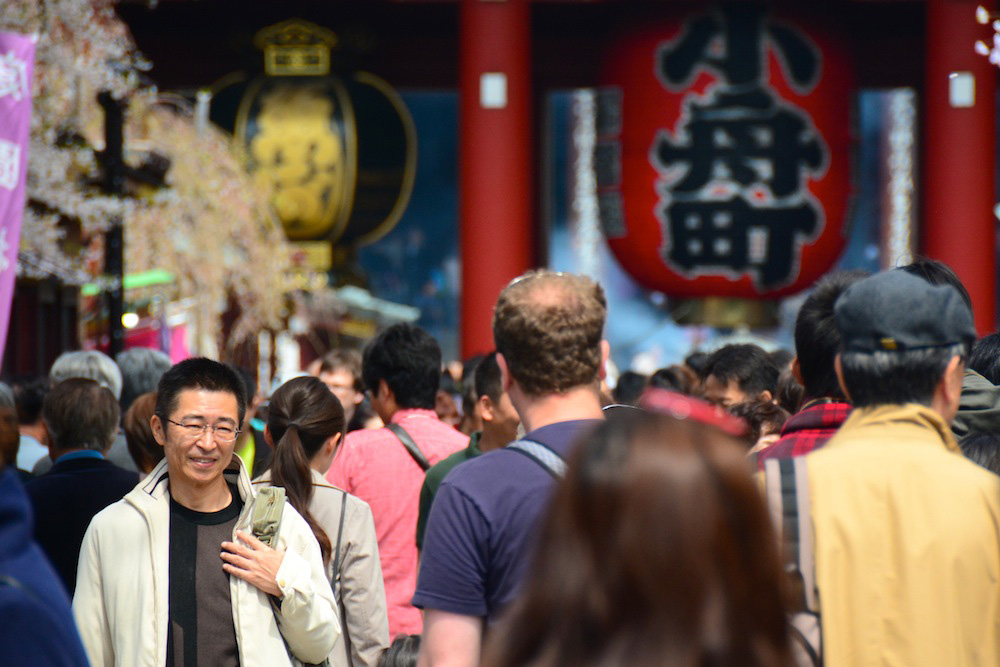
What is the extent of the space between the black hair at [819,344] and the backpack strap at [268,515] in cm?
125

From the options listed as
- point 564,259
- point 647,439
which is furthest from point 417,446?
point 564,259

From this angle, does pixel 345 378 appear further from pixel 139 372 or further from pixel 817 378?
pixel 817 378

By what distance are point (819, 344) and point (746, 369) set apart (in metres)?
1.99

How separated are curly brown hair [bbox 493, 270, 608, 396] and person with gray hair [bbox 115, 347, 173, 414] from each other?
3537 millimetres

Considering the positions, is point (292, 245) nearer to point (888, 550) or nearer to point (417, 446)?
point (417, 446)

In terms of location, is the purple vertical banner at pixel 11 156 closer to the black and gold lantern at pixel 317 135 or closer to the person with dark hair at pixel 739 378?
the person with dark hair at pixel 739 378

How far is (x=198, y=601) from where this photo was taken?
9.64 ft

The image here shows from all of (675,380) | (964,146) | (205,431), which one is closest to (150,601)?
(205,431)

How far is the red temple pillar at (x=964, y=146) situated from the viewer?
10648mm

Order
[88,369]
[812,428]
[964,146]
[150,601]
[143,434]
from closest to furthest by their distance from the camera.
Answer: [812,428] < [150,601] < [143,434] < [88,369] < [964,146]

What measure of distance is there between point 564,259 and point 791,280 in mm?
3673

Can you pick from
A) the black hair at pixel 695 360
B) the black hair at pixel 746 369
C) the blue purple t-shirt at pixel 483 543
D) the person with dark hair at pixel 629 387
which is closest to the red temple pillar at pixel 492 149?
the person with dark hair at pixel 629 387

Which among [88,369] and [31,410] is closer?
[88,369]

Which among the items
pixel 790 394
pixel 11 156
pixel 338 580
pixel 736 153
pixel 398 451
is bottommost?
pixel 338 580
